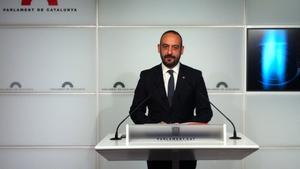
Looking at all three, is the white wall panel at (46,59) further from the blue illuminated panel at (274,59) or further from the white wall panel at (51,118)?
the blue illuminated panel at (274,59)

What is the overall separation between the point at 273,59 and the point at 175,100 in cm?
160

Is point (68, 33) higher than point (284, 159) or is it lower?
higher

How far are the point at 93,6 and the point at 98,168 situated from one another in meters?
1.83

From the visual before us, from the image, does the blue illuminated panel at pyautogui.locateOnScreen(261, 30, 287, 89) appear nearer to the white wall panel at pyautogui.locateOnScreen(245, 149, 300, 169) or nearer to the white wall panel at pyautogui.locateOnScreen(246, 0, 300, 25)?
the white wall panel at pyautogui.locateOnScreen(246, 0, 300, 25)

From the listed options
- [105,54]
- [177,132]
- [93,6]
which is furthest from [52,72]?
[177,132]

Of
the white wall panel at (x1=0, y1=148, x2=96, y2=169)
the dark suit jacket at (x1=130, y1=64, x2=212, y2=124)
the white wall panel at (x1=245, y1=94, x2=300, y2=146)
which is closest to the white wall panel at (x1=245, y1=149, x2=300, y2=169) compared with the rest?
Answer: the white wall panel at (x1=245, y1=94, x2=300, y2=146)

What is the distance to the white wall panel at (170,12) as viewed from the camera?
3904 millimetres

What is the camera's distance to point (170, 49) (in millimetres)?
3086

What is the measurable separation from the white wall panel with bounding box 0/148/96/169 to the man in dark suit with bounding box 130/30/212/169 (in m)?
1.26

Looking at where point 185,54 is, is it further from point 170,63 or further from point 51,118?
point 51,118

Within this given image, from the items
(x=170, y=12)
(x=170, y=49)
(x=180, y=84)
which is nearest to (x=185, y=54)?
(x=170, y=12)

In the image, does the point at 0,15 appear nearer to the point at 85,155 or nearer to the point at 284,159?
the point at 85,155

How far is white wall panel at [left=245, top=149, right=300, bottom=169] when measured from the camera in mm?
3967

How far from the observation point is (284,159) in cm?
398
